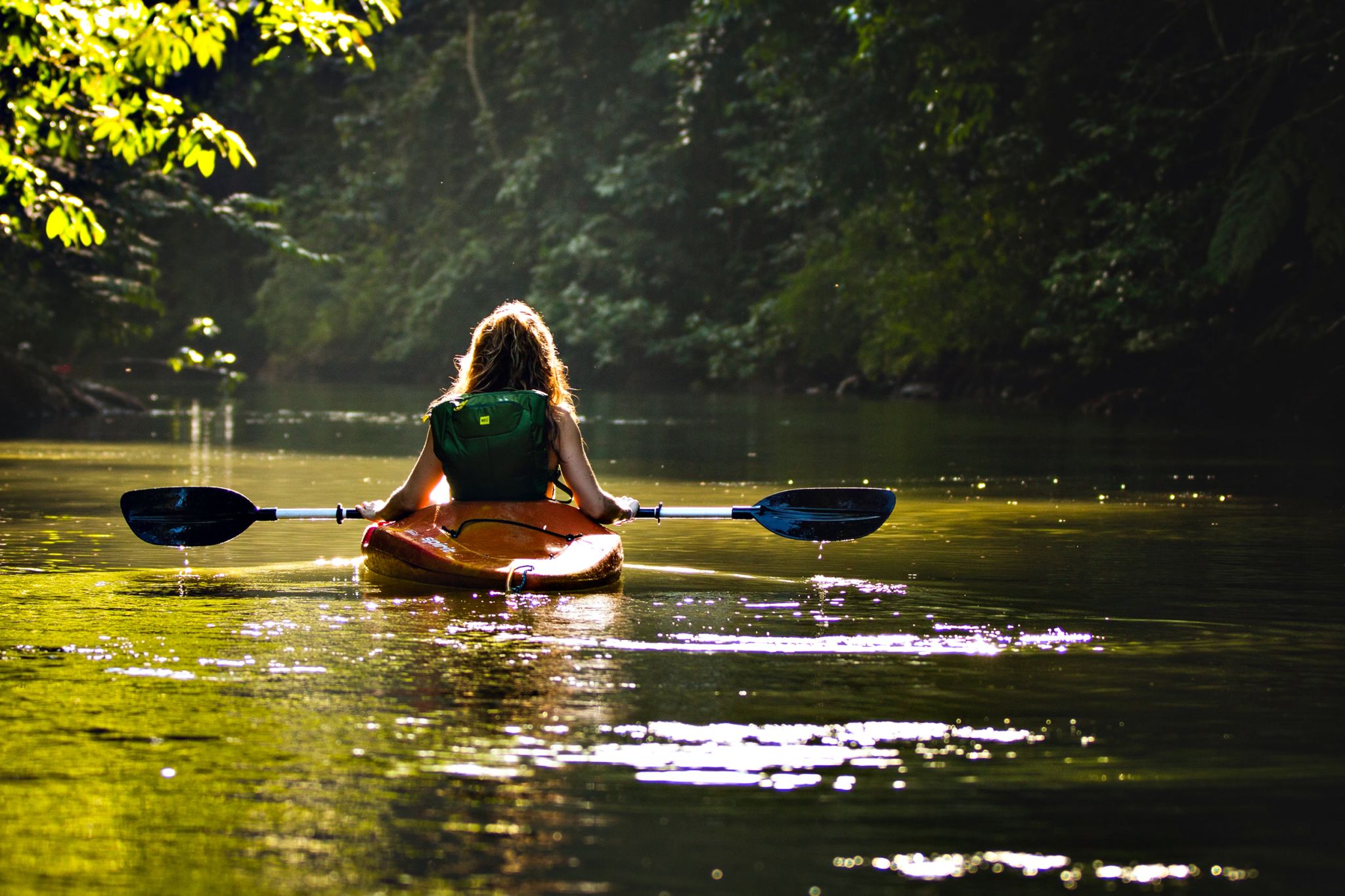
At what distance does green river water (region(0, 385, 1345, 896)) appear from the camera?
4.44 meters

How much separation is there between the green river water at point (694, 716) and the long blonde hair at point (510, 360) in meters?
1.03

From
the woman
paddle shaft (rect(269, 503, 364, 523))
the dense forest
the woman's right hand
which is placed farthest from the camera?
the dense forest

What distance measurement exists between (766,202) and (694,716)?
41.4 metres

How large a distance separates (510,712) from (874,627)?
2.26 meters

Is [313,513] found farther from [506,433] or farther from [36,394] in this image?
[36,394]

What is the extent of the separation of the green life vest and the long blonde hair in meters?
0.12

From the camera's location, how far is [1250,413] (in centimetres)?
2917

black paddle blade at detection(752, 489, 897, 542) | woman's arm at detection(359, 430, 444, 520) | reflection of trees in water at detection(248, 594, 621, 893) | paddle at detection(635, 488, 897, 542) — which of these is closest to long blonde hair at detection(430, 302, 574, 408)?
woman's arm at detection(359, 430, 444, 520)

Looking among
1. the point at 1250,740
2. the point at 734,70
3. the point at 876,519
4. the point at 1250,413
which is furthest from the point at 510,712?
the point at 734,70

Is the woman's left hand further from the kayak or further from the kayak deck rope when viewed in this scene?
the kayak deck rope

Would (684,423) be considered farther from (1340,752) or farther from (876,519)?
(1340,752)

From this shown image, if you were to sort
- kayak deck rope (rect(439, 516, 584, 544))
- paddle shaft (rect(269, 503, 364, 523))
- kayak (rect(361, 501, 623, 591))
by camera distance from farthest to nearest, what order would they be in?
paddle shaft (rect(269, 503, 364, 523)), kayak deck rope (rect(439, 516, 584, 544)), kayak (rect(361, 501, 623, 591))

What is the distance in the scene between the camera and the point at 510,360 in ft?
31.0

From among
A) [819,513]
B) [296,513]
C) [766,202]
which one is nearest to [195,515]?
[296,513]
